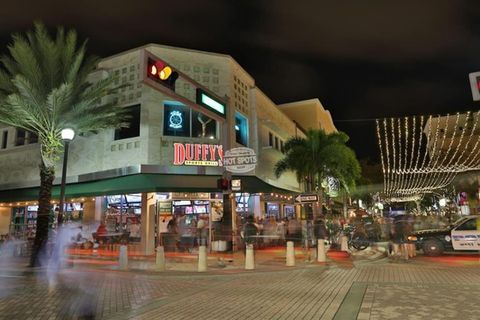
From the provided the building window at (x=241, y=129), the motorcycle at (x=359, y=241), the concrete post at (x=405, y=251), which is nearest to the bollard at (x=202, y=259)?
the concrete post at (x=405, y=251)

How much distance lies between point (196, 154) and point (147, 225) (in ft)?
13.5

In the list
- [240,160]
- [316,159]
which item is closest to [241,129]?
[316,159]

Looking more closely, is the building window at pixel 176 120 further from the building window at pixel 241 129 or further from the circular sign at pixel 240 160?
the circular sign at pixel 240 160

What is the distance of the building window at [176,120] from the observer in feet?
67.2

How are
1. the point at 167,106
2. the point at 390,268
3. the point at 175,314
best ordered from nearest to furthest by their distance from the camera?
the point at 175,314
the point at 390,268
the point at 167,106

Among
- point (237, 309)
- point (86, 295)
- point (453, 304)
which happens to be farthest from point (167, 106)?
point (453, 304)

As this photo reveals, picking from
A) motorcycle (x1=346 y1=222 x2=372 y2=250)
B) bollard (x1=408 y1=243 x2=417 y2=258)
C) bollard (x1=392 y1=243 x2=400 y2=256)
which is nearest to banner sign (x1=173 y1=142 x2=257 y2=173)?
motorcycle (x1=346 y1=222 x2=372 y2=250)

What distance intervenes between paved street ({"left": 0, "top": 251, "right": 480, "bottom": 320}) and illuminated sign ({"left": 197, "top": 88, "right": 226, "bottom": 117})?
5.27 metres

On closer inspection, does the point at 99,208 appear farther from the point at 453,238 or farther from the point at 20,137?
the point at 453,238

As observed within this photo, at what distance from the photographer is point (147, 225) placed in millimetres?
19391

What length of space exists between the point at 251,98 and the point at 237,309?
61.8 ft

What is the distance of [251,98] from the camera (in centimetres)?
2536

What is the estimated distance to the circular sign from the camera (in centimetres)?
1392

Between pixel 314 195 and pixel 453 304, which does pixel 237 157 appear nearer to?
pixel 314 195
